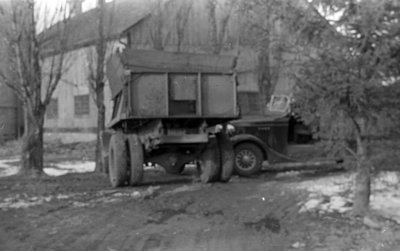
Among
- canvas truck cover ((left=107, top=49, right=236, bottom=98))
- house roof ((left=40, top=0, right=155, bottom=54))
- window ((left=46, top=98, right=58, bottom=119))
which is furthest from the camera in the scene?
window ((left=46, top=98, right=58, bottom=119))

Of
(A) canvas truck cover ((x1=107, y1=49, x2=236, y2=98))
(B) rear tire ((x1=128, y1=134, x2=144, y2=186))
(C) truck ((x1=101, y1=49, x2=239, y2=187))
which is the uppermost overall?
(A) canvas truck cover ((x1=107, y1=49, x2=236, y2=98))

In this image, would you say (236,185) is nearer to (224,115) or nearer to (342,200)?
(224,115)

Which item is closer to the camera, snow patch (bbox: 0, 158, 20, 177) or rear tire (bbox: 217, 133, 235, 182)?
rear tire (bbox: 217, 133, 235, 182)

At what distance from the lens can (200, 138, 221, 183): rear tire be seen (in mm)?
11477

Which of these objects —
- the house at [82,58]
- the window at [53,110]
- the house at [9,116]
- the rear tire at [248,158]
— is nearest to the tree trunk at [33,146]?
the house at [82,58]

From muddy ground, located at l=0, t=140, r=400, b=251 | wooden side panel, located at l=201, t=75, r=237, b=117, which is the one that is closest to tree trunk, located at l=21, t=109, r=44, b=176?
muddy ground, located at l=0, t=140, r=400, b=251

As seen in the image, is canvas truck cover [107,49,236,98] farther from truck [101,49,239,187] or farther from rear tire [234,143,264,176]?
rear tire [234,143,264,176]

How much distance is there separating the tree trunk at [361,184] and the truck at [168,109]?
11.7 ft

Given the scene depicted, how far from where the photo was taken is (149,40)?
19.9 metres

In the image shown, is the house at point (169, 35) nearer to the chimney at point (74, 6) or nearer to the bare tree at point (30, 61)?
the chimney at point (74, 6)

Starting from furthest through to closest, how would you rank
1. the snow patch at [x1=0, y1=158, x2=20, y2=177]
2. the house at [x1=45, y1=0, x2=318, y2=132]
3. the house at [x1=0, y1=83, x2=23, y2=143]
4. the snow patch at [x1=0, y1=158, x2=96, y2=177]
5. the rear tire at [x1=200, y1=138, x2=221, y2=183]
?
1. the house at [x1=0, y1=83, x2=23, y2=143]
2. the house at [x1=45, y1=0, x2=318, y2=132]
3. the snow patch at [x1=0, y1=158, x2=96, y2=177]
4. the snow patch at [x1=0, y1=158, x2=20, y2=177]
5. the rear tire at [x1=200, y1=138, x2=221, y2=183]

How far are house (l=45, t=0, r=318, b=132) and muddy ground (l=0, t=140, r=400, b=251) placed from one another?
477 cm

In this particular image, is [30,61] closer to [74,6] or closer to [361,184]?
[74,6]

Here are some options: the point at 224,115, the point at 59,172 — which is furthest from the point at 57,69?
the point at 224,115
